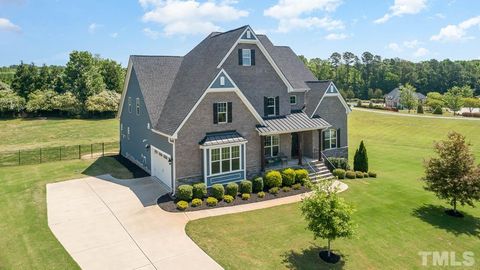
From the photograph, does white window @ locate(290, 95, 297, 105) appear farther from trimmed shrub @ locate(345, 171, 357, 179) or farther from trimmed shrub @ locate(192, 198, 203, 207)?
trimmed shrub @ locate(192, 198, 203, 207)

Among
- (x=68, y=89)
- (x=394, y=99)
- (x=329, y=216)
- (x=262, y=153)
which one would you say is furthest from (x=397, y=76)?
(x=329, y=216)

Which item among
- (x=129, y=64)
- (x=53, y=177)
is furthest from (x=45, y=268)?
(x=129, y=64)

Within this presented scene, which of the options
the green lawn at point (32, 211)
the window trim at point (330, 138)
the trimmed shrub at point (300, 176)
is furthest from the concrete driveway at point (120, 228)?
the window trim at point (330, 138)

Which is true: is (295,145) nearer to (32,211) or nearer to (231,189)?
(231,189)

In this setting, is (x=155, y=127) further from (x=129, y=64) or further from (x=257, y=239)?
(x=257, y=239)

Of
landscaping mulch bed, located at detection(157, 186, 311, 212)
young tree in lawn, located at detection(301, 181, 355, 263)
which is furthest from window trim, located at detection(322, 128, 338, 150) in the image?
young tree in lawn, located at detection(301, 181, 355, 263)
